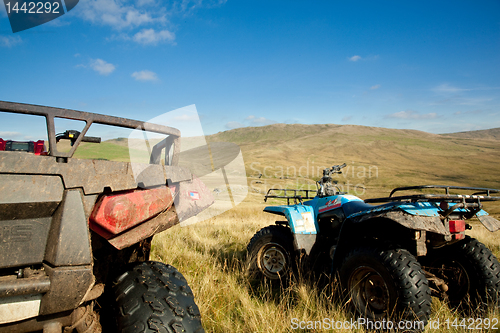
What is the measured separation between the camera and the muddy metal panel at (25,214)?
1.47 m

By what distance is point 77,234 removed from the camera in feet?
5.28

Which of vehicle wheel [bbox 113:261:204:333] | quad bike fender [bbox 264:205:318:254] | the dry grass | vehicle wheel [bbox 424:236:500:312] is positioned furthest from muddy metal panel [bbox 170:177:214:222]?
vehicle wheel [bbox 424:236:500:312]

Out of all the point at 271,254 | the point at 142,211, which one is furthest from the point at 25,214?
the point at 271,254

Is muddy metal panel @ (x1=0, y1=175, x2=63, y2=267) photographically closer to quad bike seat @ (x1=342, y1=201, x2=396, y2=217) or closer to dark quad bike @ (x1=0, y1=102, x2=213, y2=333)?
dark quad bike @ (x1=0, y1=102, x2=213, y2=333)

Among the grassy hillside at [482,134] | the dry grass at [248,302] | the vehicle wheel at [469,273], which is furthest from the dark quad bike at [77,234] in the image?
the grassy hillside at [482,134]

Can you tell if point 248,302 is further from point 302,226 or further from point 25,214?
point 25,214

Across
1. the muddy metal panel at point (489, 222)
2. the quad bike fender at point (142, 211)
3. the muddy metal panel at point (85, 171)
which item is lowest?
the muddy metal panel at point (489, 222)

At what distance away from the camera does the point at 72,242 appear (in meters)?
1.58

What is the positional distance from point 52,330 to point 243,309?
2.14m

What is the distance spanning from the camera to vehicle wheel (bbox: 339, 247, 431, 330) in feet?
8.92

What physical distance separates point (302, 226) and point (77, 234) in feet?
10.3

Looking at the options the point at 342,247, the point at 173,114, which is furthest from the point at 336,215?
the point at 173,114

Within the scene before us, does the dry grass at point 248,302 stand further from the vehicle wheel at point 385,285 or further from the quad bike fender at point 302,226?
the quad bike fender at point 302,226

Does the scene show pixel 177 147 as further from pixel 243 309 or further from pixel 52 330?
pixel 243 309
